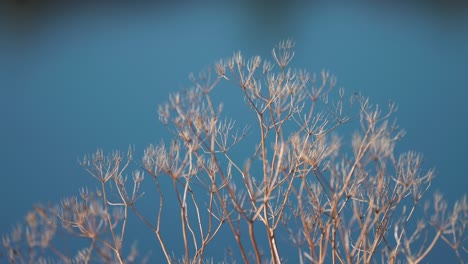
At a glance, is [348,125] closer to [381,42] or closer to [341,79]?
[341,79]

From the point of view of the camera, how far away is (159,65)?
4.91m

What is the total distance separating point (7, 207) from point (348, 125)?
7.13ft

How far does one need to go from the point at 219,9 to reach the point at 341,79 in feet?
3.55

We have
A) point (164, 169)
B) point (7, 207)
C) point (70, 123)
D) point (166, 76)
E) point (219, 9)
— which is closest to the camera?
point (164, 169)

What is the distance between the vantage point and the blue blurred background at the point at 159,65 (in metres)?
4.45

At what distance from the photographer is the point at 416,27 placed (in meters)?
5.26

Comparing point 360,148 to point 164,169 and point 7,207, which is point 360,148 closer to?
point 164,169

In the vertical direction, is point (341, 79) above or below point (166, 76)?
below

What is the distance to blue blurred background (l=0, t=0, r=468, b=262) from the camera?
4.45 m

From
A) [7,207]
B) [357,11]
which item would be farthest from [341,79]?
[7,207]

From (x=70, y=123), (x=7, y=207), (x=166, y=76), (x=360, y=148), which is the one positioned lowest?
(x=360, y=148)

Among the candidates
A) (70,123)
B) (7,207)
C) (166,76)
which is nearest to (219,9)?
(166,76)

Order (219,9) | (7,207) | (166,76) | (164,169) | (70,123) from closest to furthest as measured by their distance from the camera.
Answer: (164,169) → (7,207) → (70,123) → (166,76) → (219,9)

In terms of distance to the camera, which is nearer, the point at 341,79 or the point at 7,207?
the point at 7,207
